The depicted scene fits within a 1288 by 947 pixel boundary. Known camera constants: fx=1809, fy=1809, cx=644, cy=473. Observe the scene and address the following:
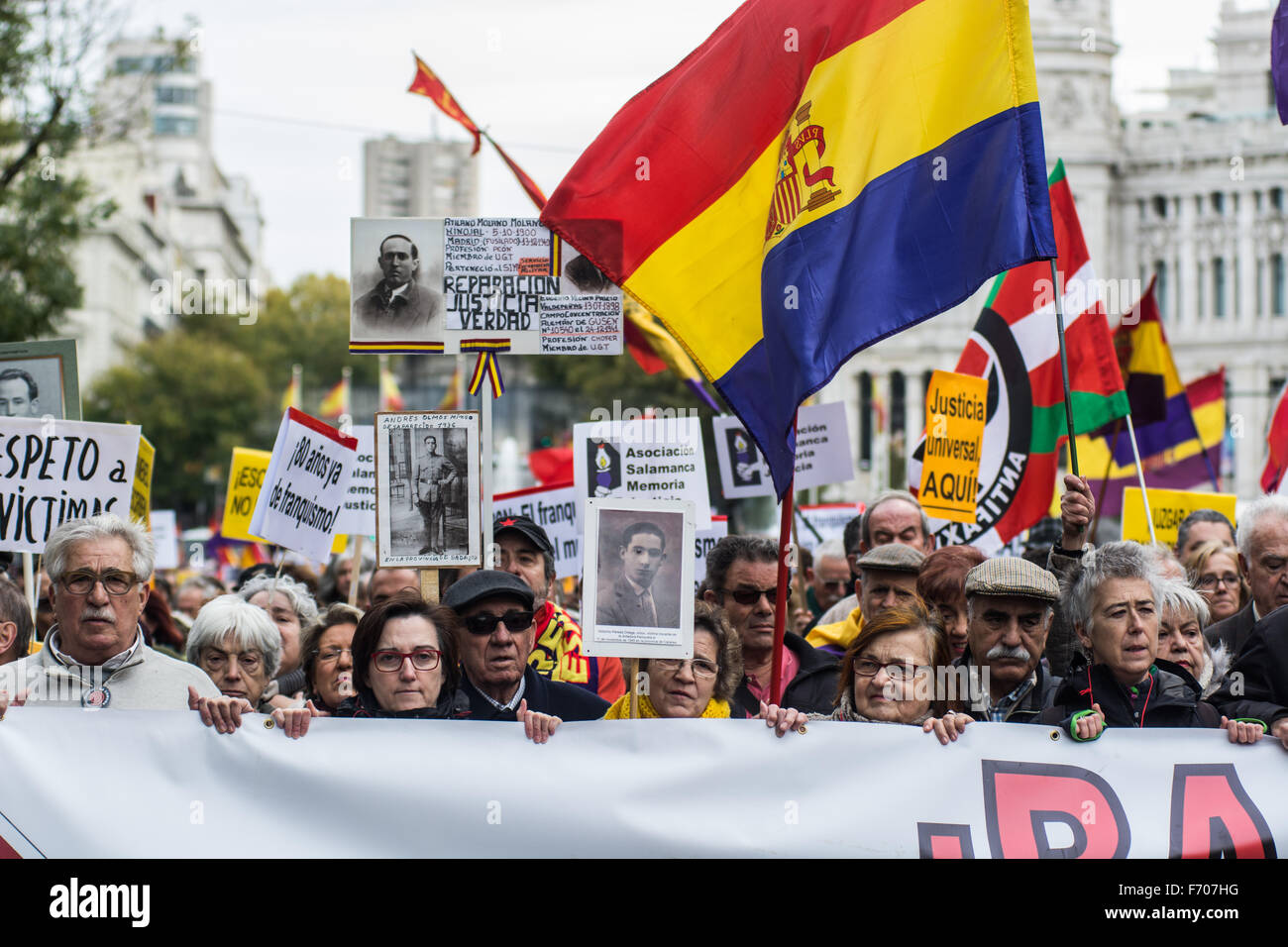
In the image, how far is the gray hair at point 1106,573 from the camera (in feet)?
17.9

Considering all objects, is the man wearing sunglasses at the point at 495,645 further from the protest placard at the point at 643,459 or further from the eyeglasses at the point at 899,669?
the protest placard at the point at 643,459

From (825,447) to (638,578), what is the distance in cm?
603

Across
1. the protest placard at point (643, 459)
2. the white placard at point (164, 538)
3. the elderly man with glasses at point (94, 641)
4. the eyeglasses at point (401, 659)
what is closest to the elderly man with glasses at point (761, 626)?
the eyeglasses at point (401, 659)

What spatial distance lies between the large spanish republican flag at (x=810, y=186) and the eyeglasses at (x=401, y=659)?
45.9 inches

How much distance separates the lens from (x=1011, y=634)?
18.6ft

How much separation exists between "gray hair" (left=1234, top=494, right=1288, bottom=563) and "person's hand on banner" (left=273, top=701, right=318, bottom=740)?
3.70 m

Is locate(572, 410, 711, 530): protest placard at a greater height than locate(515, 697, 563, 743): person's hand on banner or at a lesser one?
greater

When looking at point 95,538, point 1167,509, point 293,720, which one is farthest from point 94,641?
point 1167,509

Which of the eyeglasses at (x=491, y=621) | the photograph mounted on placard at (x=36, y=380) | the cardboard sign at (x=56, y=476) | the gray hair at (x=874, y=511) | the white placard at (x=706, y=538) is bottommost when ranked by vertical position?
the eyeglasses at (x=491, y=621)

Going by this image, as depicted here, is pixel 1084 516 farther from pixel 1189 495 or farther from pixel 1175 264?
pixel 1175 264

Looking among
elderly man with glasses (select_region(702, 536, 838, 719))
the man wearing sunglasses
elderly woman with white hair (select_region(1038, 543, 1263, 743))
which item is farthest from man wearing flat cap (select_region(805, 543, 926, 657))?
the man wearing sunglasses

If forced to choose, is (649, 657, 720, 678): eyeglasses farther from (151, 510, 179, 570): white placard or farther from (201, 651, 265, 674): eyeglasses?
(151, 510, 179, 570): white placard

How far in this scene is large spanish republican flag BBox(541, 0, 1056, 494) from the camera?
18.7 feet
